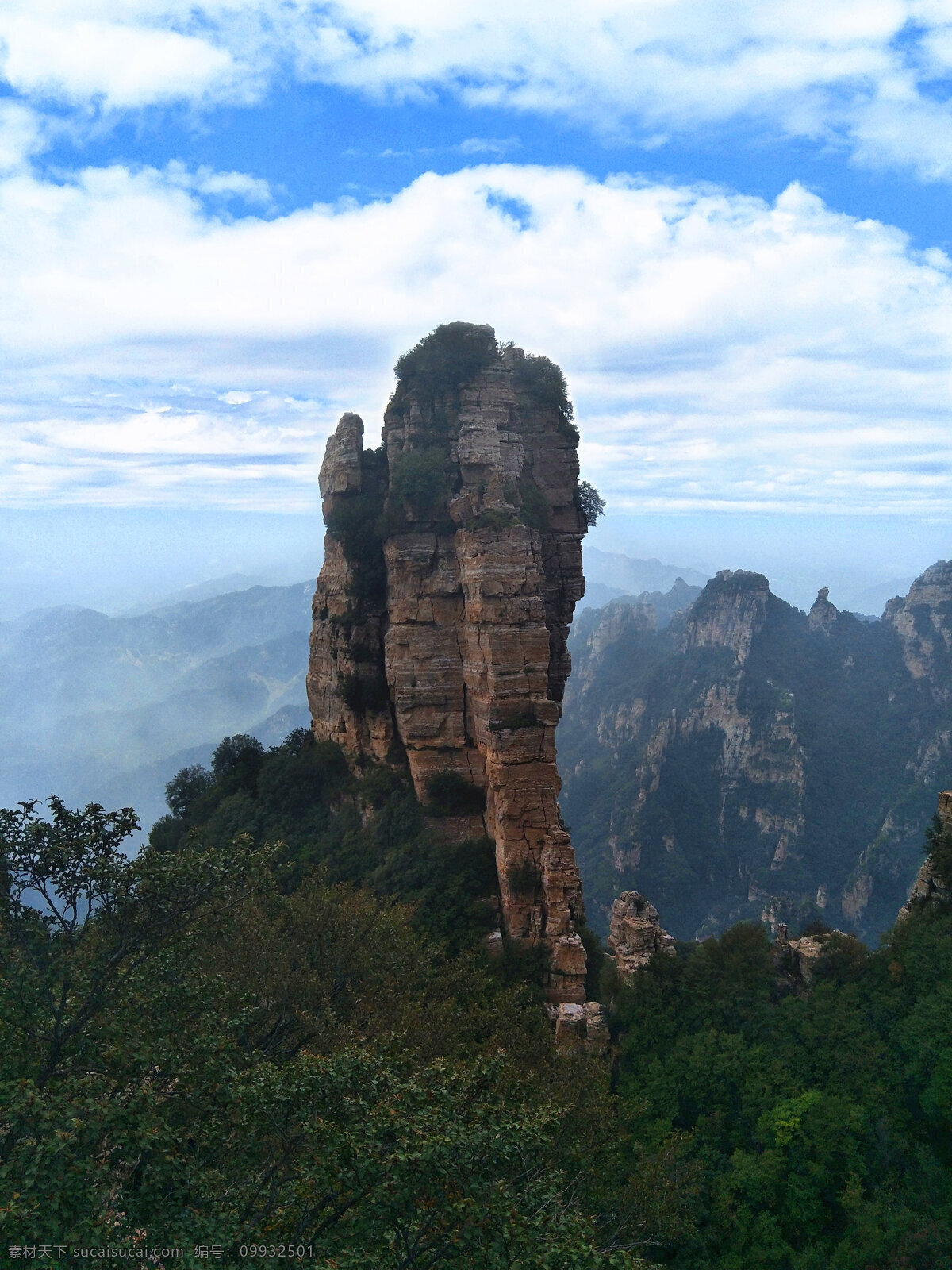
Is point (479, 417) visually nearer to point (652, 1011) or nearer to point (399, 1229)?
point (652, 1011)

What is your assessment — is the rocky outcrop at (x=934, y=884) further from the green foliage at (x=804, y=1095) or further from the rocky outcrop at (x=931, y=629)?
the rocky outcrop at (x=931, y=629)

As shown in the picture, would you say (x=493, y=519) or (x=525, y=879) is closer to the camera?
(x=525, y=879)

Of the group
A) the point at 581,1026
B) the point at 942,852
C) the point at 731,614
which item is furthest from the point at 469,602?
the point at 731,614

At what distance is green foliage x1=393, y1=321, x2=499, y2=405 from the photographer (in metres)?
35.0

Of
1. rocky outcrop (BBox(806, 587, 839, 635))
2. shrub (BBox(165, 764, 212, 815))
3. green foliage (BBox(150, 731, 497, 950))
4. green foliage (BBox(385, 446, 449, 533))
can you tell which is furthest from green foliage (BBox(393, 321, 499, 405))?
rocky outcrop (BBox(806, 587, 839, 635))

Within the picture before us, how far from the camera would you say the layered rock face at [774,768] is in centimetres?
9075

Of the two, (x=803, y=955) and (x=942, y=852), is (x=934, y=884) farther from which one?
(x=803, y=955)

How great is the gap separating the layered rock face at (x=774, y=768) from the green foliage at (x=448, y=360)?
61.6 meters

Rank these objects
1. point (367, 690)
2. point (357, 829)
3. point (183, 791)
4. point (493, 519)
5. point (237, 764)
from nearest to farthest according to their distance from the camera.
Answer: point (493, 519), point (367, 690), point (357, 829), point (237, 764), point (183, 791)

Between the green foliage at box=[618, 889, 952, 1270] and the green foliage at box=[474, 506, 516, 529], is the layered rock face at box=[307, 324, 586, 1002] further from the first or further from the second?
the green foliage at box=[618, 889, 952, 1270]

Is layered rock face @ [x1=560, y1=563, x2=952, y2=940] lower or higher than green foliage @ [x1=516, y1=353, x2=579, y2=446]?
lower

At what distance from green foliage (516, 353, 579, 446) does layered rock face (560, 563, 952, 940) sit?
5900 cm

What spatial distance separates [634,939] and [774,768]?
8417cm

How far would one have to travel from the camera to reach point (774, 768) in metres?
104
